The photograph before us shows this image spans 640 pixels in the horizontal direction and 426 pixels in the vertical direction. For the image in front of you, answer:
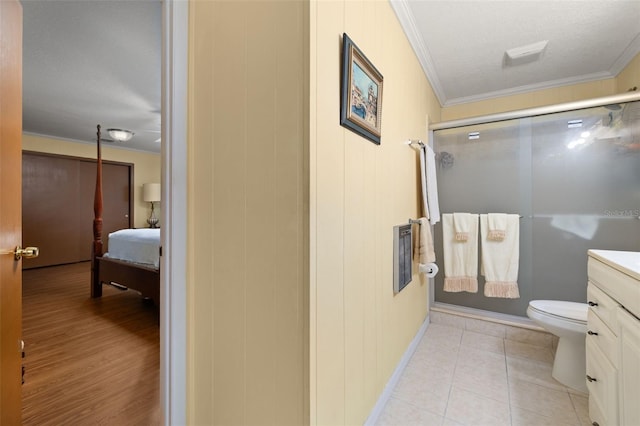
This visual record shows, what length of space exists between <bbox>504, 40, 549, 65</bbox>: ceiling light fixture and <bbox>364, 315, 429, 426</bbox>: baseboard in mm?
2276

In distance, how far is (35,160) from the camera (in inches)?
174

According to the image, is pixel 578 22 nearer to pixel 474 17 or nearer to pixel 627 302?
pixel 474 17

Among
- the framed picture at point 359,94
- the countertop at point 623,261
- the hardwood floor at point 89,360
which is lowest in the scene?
the hardwood floor at point 89,360

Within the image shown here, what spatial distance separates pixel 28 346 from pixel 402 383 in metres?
2.73

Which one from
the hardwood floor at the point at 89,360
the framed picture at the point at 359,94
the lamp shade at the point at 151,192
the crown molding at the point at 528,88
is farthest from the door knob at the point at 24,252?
the lamp shade at the point at 151,192

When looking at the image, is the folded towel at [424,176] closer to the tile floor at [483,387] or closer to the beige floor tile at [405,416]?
the tile floor at [483,387]

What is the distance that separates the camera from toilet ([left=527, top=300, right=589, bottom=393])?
1.59m

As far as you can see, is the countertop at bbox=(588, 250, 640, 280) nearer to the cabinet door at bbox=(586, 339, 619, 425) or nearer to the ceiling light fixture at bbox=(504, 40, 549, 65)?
the cabinet door at bbox=(586, 339, 619, 425)

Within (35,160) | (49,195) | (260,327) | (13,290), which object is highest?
(35,160)

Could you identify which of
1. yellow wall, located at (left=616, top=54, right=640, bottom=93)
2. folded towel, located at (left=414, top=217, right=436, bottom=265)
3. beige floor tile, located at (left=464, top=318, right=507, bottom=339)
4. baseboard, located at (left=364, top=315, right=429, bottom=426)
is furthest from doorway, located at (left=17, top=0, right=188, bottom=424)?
yellow wall, located at (left=616, top=54, right=640, bottom=93)

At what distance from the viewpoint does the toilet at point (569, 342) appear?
62.6 inches

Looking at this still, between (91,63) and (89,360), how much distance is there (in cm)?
244

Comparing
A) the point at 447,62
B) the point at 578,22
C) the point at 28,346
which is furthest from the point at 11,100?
the point at 578,22

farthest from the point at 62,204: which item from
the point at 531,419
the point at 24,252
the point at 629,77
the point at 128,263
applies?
the point at 629,77
